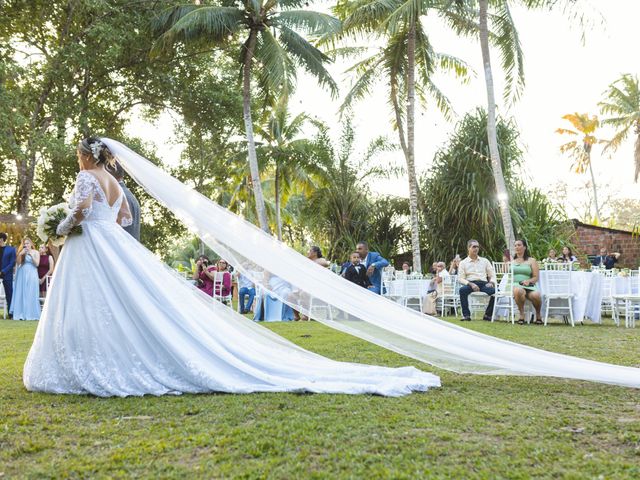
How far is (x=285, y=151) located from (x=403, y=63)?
6190mm

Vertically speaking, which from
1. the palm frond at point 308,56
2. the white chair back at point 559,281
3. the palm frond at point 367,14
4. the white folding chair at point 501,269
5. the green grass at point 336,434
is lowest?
the green grass at point 336,434

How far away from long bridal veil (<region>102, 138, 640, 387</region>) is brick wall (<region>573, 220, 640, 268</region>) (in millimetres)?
20337

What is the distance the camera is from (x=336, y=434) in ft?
10.4

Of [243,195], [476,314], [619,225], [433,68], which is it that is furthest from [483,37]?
[619,225]

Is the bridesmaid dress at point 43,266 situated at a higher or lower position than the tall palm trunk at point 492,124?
lower

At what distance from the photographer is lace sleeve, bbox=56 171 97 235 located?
4781mm

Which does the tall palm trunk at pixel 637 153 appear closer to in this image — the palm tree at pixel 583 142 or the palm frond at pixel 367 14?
the palm tree at pixel 583 142

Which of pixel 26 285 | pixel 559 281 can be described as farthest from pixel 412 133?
pixel 26 285

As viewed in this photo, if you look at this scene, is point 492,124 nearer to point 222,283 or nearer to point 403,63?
point 403,63

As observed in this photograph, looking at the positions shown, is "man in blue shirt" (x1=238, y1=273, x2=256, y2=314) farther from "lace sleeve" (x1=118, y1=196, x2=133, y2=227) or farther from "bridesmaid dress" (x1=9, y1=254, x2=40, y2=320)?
"lace sleeve" (x1=118, y1=196, x2=133, y2=227)

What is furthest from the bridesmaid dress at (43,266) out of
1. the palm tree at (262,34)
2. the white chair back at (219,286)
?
the palm tree at (262,34)

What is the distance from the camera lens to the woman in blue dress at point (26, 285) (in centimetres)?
1352

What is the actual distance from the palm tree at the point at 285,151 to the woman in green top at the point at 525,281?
13463 millimetres

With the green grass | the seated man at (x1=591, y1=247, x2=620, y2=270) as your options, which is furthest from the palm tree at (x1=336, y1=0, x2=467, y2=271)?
the green grass
